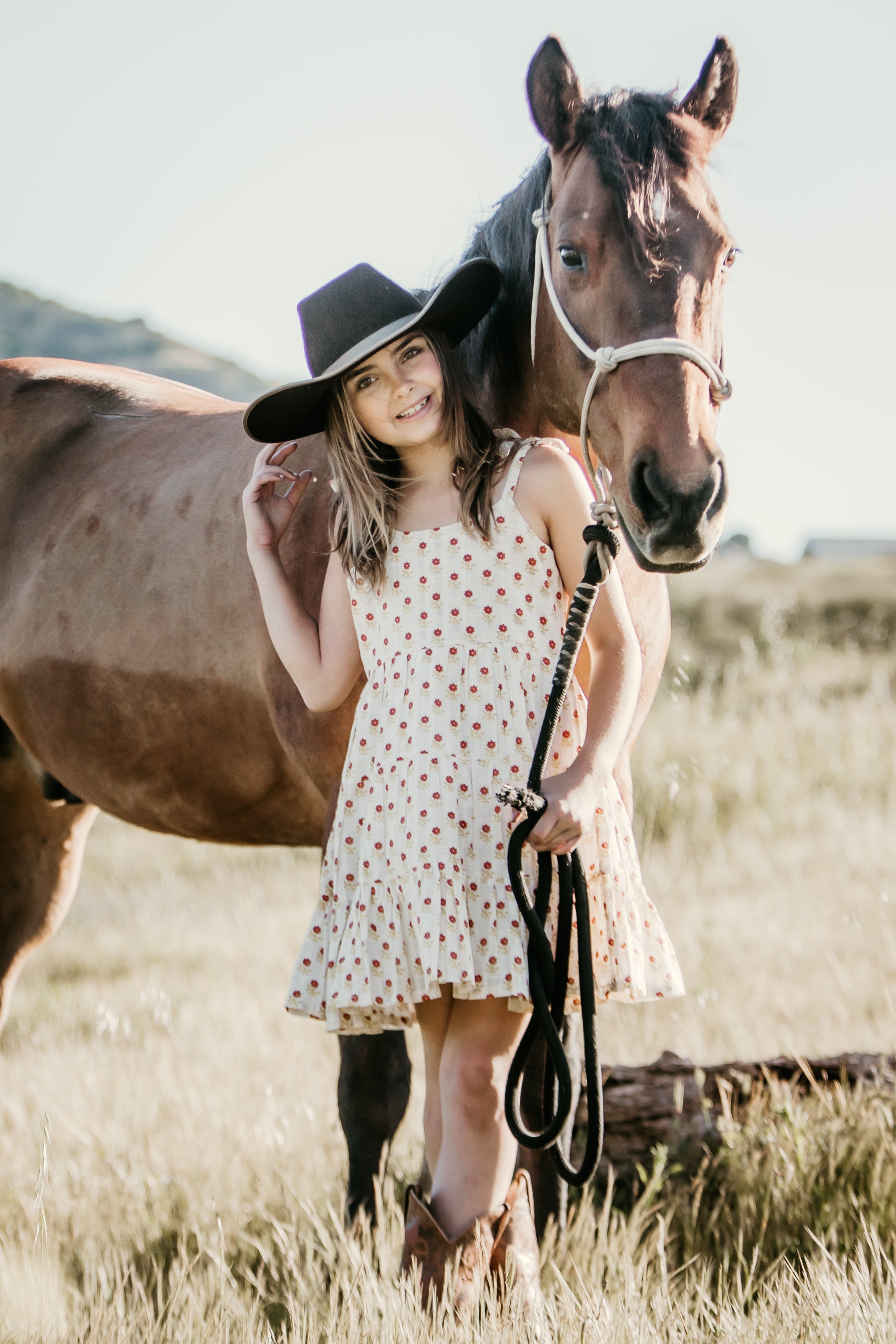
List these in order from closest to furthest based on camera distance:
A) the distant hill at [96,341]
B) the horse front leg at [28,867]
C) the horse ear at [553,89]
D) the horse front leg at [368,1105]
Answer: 1. the horse ear at [553,89]
2. the horse front leg at [368,1105]
3. the horse front leg at [28,867]
4. the distant hill at [96,341]

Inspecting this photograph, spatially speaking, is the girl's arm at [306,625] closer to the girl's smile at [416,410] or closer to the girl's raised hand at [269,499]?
the girl's raised hand at [269,499]

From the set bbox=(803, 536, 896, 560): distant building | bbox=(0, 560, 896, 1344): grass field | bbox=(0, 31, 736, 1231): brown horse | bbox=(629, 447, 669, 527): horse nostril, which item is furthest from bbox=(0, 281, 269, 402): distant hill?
bbox=(629, 447, 669, 527): horse nostril

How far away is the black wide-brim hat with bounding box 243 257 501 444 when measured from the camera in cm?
195

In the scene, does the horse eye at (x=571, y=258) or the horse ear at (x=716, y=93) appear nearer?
the horse eye at (x=571, y=258)

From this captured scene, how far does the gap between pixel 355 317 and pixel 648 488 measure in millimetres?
660

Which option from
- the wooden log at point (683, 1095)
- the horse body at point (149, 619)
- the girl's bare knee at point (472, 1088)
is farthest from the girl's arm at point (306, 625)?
the wooden log at point (683, 1095)

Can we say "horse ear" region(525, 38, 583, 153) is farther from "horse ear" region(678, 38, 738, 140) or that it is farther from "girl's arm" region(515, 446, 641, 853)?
"girl's arm" region(515, 446, 641, 853)

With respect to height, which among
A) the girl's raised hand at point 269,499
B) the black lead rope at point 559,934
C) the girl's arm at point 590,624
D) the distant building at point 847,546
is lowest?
the black lead rope at point 559,934

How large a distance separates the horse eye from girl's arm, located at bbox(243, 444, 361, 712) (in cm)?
62

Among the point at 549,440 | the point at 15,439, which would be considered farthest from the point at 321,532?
the point at 15,439

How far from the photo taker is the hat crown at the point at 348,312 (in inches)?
78.1

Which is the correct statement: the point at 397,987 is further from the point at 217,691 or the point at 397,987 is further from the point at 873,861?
the point at 873,861

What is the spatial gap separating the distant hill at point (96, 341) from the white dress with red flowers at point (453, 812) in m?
97.3

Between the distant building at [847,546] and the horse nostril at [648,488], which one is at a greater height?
the distant building at [847,546]
